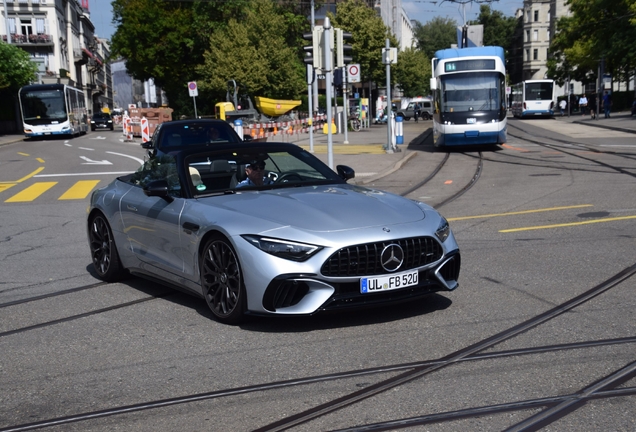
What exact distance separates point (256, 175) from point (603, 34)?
59.3 meters

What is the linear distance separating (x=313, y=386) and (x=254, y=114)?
43.3 meters

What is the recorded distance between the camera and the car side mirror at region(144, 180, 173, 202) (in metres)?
6.66

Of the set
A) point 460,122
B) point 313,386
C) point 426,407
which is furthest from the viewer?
point 460,122

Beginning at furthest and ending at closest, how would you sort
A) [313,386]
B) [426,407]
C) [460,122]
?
1. [460,122]
2. [313,386]
3. [426,407]

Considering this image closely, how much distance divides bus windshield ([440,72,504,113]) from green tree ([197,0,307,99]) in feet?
107

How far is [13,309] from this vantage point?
6965mm

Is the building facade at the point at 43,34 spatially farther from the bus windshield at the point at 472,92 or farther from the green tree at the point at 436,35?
the green tree at the point at 436,35

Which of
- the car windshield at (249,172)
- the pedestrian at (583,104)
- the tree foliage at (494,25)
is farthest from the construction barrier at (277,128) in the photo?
the tree foliage at (494,25)

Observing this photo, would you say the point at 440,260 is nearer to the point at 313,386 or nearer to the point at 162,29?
the point at 313,386

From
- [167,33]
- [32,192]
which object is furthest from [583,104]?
[32,192]

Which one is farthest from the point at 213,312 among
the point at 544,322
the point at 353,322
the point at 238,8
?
the point at 238,8

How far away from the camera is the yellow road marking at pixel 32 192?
1659 cm

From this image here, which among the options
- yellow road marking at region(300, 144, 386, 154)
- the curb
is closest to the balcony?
yellow road marking at region(300, 144, 386, 154)

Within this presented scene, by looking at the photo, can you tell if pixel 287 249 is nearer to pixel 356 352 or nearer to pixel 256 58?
pixel 356 352
